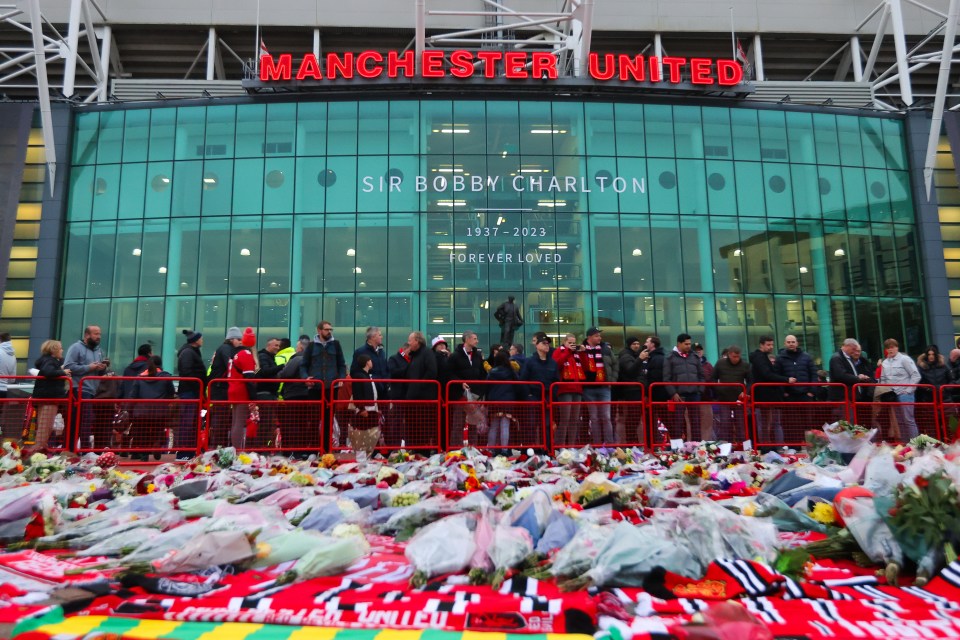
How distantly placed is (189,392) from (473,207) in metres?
16.3

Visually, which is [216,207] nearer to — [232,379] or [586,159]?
[586,159]

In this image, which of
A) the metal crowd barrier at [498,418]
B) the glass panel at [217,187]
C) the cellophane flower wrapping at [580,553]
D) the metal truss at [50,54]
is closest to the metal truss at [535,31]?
the glass panel at [217,187]

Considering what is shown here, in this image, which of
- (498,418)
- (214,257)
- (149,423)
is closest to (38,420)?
(149,423)

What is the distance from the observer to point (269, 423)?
11016mm

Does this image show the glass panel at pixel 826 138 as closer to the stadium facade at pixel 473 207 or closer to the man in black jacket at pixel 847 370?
the stadium facade at pixel 473 207

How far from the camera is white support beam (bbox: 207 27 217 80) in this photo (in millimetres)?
32131

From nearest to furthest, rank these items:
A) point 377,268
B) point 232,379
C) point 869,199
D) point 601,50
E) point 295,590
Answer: point 295,590
point 232,379
point 377,268
point 869,199
point 601,50

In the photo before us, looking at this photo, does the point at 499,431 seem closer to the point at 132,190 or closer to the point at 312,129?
the point at 312,129

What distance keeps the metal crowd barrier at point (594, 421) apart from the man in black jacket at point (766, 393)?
1915mm

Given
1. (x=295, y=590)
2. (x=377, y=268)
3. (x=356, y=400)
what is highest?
(x=377, y=268)

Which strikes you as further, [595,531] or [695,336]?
[695,336]

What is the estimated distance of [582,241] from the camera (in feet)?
86.4

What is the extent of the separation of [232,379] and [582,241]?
1754cm

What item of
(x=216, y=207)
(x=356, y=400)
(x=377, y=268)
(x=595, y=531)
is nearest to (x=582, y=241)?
(x=377, y=268)
